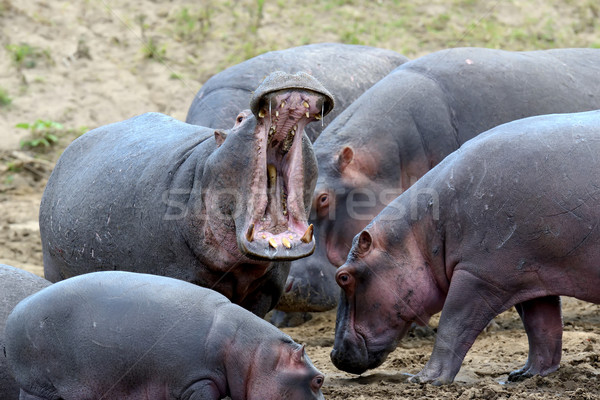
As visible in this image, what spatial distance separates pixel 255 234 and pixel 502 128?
141 centimetres

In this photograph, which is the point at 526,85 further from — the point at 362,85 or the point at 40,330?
the point at 40,330

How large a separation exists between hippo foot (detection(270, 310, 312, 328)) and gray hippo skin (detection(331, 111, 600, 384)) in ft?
5.45

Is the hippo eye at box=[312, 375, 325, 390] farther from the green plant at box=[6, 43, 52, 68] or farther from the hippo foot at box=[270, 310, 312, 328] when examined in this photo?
the green plant at box=[6, 43, 52, 68]

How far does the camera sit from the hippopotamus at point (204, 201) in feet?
16.2

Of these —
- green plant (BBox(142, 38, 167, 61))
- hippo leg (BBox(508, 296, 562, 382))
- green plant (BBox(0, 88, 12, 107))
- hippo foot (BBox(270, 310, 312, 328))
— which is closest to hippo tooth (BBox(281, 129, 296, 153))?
hippo leg (BBox(508, 296, 562, 382))

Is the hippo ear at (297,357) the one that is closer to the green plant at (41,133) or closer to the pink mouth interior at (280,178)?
the pink mouth interior at (280,178)

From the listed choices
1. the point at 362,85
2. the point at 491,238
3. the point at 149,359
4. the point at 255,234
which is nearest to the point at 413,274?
the point at 491,238

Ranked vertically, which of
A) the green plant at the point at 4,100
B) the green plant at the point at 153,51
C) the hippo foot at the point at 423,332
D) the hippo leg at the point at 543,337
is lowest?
the green plant at the point at 4,100

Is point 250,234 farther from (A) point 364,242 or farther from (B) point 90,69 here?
(B) point 90,69

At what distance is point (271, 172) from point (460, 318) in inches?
46.5

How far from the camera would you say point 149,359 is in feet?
13.6

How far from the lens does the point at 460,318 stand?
501 centimetres

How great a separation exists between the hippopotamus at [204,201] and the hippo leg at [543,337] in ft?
4.28

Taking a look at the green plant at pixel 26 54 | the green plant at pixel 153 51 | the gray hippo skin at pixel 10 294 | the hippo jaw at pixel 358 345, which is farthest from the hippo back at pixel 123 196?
the green plant at pixel 153 51
